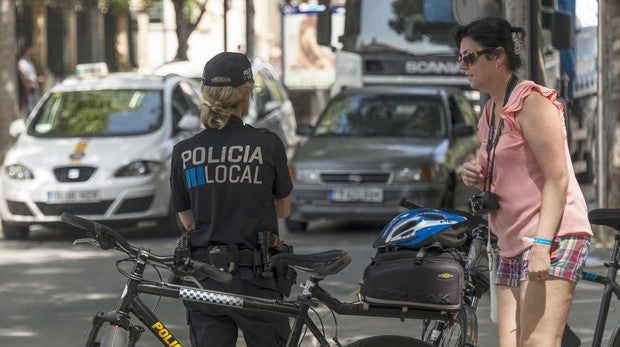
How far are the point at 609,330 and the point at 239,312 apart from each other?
13.2ft

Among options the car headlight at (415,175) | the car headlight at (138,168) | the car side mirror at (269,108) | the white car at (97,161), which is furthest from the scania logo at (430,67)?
the car headlight at (138,168)

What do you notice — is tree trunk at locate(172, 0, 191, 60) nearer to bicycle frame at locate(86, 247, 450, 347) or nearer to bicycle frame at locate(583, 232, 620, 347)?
bicycle frame at locate(583, 232, 620, 347)

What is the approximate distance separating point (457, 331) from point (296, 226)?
10279 mm

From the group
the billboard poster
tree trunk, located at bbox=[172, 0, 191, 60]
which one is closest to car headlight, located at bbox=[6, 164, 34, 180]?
tree trunk, located at bbox=[172, 0, 191, 60]

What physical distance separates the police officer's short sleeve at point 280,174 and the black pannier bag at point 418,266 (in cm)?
39

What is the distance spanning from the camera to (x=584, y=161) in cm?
2053

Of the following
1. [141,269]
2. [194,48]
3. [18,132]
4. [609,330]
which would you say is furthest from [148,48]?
[141,269]

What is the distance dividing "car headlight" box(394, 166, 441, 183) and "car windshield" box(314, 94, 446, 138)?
1.11 meters

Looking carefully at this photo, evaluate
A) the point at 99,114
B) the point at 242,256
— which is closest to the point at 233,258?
the point at 242,256

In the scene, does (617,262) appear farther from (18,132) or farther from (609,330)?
(18,132)

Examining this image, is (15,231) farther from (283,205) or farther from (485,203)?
(485,203)

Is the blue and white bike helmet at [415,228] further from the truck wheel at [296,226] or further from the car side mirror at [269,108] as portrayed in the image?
the car side mirror at [269,108]

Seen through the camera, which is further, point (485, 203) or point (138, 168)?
point (138, 168)

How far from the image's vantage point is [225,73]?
5395mm
